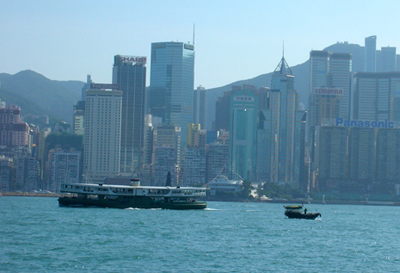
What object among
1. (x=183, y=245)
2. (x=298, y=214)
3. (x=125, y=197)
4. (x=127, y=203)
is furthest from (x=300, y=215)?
(x=183, y=245)

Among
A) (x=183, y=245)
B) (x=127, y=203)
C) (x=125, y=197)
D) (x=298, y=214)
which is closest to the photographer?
(x=183, y=245)

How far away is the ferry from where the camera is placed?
425ft

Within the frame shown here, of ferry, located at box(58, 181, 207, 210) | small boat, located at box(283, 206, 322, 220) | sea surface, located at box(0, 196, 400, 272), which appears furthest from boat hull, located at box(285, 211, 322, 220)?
ferry, located at box(58, 181, 207, 210)

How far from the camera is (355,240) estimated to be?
89500 millimetres

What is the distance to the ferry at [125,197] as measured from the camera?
425ft

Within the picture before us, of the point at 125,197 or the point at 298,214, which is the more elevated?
the point at 125,197

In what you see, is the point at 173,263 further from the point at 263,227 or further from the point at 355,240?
the point at 263,227

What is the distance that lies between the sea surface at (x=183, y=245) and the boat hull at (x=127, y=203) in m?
16.4

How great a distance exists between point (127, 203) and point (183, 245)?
55.7 m

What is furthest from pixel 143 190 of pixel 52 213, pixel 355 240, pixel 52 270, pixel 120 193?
pixel 52 270

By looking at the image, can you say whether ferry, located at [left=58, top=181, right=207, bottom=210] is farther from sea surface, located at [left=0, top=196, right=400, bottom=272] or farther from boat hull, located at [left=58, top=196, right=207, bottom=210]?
sea surface, located at [left=0, top=196, right=400, bottom=272]

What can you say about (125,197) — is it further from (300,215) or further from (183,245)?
(183,245)

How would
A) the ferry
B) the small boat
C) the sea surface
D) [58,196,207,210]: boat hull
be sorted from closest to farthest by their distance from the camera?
the sea surface → the small boat → [58,196,207,210]: boat hull → the ferry

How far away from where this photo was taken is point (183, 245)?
7606cm
